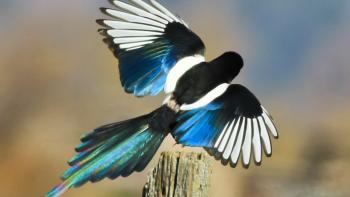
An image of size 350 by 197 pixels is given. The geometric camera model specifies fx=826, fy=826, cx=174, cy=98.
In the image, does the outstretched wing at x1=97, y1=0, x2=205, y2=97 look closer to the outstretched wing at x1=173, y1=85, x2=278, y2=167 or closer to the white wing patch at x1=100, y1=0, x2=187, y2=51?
the white wing patch at x1=100, y1=0, x2=187, y2=51

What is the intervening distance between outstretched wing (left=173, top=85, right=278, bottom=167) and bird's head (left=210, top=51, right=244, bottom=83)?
27 millimetres

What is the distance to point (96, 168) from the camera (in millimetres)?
1436

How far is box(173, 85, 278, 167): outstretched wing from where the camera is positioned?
1.60m

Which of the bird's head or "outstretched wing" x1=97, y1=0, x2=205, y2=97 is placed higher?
"outstretched wing" x1=97, y1=0, x2=205, y2=97

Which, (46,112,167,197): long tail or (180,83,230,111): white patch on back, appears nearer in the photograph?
(46,112,167,197): long tail

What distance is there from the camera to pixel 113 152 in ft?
4.87

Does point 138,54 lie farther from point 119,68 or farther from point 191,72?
point 191,72

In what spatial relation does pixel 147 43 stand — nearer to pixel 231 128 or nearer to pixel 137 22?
pixel 137 22

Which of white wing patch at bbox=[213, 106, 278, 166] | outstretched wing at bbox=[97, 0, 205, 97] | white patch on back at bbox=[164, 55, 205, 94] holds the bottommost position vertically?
white wing patch at bbox=[213, 106, 278, 166]

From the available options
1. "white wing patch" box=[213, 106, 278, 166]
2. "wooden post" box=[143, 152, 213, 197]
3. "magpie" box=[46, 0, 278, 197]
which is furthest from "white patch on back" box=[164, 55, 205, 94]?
"wooden post" box=[143, 152, 213, 197]

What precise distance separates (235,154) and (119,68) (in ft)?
1.04

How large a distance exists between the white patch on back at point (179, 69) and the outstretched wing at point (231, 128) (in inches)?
3.2

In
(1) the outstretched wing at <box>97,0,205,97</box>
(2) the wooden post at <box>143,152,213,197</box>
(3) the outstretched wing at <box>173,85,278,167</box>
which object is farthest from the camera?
(1) the outstretched wing at <box>97,0,205,97</box>

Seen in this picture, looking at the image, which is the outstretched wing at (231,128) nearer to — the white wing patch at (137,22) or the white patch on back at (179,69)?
the white patch on back at (179,69)
